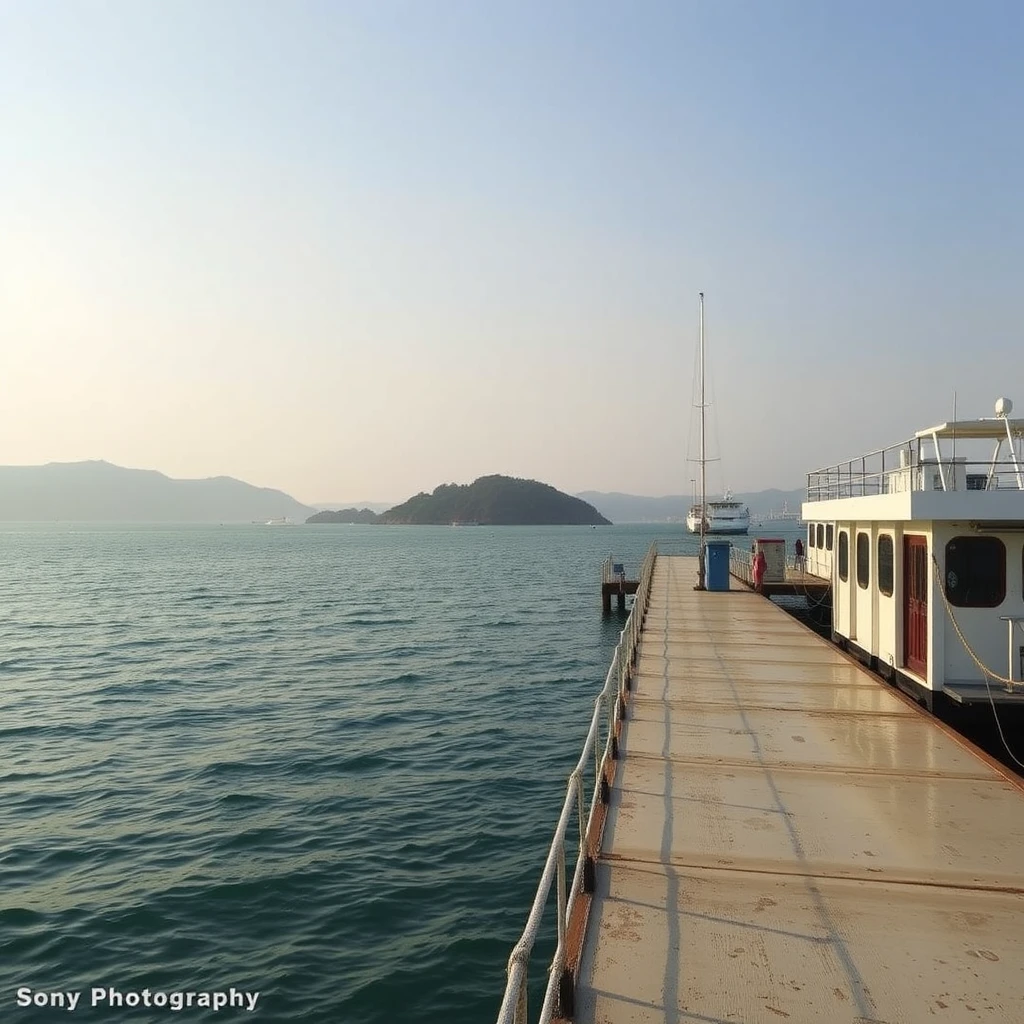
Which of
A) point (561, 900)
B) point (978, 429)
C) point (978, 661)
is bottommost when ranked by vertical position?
point (561, 900)

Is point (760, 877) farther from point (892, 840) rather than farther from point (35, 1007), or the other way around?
point (35, 1007)

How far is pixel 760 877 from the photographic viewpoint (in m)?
6.61

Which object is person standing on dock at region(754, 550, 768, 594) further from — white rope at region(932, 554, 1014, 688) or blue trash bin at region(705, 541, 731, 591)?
white rope at region(932, 554, 1014, 688)

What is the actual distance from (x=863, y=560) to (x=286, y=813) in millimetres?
11922


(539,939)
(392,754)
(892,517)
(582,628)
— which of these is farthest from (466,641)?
(539,939)


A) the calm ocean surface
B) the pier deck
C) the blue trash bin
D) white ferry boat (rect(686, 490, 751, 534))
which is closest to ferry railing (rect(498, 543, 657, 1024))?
the pier deck

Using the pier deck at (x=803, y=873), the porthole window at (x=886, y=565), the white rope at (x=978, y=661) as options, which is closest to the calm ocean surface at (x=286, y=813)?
the pier deck at (x=803, y=873)

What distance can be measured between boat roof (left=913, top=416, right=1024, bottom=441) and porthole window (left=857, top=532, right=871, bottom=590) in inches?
98.5

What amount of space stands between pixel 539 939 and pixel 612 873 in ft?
9.66

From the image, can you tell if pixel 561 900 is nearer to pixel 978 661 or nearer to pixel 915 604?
pixel 978 661

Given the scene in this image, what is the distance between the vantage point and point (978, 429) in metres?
15.4

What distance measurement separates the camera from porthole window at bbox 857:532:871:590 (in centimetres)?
1659

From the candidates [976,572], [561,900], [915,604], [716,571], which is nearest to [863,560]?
[915,604]

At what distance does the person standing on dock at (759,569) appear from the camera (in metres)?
29.7
